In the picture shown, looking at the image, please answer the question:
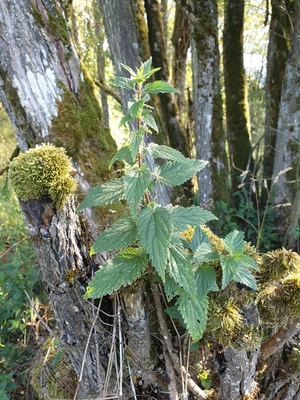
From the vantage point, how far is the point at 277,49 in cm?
403

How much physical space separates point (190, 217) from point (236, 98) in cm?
367

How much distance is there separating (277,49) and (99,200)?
3947 mm

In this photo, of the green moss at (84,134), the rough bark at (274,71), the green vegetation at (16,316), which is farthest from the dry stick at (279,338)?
the rough bark at (274,71)

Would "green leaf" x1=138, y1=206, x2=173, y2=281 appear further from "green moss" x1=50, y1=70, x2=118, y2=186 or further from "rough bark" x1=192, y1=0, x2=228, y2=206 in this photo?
"rough bark" x1=192, y1=0, x2=228, y2=206

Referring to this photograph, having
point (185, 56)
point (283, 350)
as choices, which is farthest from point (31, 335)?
point (185, 56)

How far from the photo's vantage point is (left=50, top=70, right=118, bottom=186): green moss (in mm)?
1838

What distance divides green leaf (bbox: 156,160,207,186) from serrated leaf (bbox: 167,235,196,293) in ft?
0.64

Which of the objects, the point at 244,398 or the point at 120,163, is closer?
the point at 244,398

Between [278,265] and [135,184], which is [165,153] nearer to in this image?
[135,184]

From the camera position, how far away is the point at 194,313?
3.43ft

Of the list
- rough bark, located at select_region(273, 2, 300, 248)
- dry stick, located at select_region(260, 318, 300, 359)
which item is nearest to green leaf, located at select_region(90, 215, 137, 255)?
dry stick, located at select_region(260, 318, 300, 359)

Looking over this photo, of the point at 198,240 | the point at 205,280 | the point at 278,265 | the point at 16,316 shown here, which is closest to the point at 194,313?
the point at 205,280

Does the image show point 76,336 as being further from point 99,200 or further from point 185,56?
point 185,56

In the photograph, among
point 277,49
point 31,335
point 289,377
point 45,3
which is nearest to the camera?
point 289,377
